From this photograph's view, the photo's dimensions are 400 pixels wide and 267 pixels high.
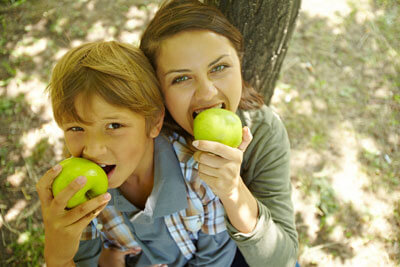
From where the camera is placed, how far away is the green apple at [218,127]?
148 centimetres

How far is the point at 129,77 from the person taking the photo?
162 centimetres

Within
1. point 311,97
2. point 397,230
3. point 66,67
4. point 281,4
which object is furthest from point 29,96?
point 397,230

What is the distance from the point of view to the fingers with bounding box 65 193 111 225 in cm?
149

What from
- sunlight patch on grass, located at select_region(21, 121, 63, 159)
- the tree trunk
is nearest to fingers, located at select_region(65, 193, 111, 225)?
the tree trunk

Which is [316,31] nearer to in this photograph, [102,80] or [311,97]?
[311,97]

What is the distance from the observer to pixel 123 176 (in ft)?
5.59

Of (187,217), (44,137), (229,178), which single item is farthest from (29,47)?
(229,178)

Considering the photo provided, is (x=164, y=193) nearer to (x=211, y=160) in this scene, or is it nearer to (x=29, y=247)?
(x=211, y=160)

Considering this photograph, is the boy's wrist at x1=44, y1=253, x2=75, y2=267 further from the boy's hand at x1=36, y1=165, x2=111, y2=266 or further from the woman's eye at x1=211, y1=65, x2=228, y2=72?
the woman's eye at x1=211, y1=65, x2=228, y2=72

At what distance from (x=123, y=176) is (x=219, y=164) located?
583 millimetres

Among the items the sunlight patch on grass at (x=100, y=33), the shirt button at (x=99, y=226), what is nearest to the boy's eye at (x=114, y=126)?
the shirt button at (x=99, y=226)

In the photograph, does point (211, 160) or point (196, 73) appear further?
point (196, 73)

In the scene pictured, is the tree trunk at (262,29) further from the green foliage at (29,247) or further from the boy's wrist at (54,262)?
the green foliage at (29,247)

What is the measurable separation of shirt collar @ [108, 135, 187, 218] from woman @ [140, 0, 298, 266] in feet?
0.61
